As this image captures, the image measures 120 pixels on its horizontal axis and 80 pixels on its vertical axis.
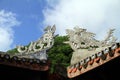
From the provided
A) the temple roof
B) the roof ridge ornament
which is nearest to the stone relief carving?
the roof ridge ornament

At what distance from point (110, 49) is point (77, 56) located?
17.8ft

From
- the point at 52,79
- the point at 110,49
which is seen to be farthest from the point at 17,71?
the point at 110,49

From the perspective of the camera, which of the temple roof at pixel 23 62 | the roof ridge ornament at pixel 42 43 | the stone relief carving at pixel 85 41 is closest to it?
the temple roof at pixel 23 62

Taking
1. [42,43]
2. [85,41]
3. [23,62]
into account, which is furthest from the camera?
[85,41]

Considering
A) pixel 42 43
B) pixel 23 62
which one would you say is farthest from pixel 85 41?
pixel 23 62

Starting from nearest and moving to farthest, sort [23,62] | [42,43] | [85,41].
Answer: [23,62] < [42,43] < [85,41]

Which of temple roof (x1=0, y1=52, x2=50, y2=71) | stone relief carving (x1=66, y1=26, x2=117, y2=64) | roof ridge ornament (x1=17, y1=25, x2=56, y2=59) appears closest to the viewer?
temple roof (x1=0, y1=52, x2=50, y2=71)

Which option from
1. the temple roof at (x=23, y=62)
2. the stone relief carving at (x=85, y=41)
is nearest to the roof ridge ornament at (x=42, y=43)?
the stone relief carving at (x=85, y=41)

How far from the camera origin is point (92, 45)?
14.8 m

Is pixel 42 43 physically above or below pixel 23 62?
above

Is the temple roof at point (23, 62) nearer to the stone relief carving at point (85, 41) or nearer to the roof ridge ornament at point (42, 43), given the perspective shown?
the roof ridge ornament at point (42, 43)

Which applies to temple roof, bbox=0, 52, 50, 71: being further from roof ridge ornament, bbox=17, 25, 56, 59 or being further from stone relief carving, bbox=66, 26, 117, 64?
stone relief carving, bbox=66, 26, 117, 64

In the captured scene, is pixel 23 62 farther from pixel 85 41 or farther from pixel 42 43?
pixel 85 41

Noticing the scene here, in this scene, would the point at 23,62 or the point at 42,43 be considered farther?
the point at 42,43
